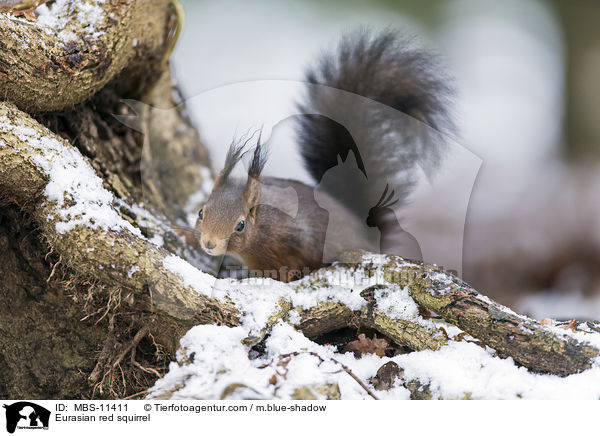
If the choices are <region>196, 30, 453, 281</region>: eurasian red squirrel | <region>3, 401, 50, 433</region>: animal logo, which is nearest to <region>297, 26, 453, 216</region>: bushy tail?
<region>196, 30, 453, 281</region>: eurasian red squirrel

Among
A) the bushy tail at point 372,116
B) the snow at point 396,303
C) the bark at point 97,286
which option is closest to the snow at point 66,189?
the bark at point 97,286

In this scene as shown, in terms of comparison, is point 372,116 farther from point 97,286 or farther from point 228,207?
point 97,286

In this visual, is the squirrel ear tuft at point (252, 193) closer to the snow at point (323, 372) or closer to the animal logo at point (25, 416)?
the snow at point (323, 372)

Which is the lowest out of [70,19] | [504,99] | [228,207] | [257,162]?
[228,207]

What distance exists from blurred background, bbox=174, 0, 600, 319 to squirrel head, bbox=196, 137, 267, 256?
0.22 meters

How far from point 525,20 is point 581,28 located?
0.82ft

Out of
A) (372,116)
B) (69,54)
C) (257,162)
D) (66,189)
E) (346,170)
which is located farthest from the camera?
(346,170)

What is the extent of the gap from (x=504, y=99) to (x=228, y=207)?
6.04 feet

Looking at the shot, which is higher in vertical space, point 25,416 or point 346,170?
point 346,170

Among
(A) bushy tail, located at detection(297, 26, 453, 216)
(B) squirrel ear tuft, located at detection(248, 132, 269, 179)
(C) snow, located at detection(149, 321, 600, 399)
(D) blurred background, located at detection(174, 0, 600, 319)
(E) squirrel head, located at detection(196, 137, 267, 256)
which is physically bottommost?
(C) snow, located at detection(149, 321, 600, 399)

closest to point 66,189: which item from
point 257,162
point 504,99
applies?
point 257,162

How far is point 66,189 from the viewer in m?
0.90

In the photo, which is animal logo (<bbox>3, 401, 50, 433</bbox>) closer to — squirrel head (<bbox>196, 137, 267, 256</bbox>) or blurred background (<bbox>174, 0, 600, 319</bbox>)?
squirrel head (<bbox>196, 137, 267, 256</bbox>)

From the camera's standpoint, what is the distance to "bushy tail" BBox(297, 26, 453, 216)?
1.30m
